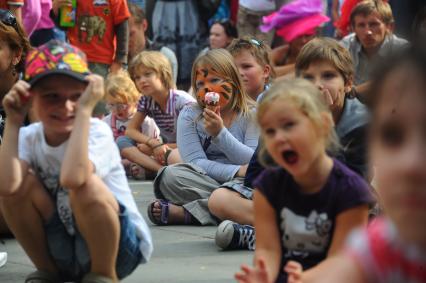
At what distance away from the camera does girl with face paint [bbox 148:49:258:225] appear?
620cm

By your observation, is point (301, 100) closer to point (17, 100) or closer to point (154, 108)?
point (17, 100)

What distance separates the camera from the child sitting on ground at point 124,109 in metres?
8.46

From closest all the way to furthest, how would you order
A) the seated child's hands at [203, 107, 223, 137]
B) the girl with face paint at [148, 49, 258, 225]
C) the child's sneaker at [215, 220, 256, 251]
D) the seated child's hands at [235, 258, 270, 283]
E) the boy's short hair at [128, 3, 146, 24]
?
the seated child's hands at [235, 258, 270, 283] < the child's sneaker at [215, 220, 256, 251] < the seated child's hands at [203, 107, 223, 137] < the girl with face paint at [148, 49, 258, 225] < the boy's short hair at [128, 3, 146, 24]

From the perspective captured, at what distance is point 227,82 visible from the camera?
20.3 feet

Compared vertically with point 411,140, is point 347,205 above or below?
below

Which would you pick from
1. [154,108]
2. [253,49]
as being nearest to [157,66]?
[154,108]

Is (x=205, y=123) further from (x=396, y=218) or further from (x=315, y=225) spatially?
(x=396, y=218)

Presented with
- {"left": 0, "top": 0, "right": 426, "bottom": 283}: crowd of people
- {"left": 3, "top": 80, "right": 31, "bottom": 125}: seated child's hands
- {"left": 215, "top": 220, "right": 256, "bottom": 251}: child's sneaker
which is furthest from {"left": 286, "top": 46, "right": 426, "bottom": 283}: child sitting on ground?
{"left": 215, "top": 220, "right": 256, "bottom": 251}: child's sneaker

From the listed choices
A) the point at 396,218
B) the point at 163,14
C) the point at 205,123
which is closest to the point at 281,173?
the point at 396,218

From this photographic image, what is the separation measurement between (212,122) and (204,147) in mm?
420

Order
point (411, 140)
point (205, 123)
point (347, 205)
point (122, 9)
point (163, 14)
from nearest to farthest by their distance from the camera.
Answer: point (411, 140) < point (347, 205) < point (205, 123) < point (122, 9) < point (163, 14)

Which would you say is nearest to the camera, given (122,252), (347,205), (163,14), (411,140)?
(411,140)

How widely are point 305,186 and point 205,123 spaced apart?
2.55m

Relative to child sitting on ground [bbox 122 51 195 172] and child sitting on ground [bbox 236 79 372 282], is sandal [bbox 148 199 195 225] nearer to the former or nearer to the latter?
child sitting on ground [bbox 122 51 195 172]
